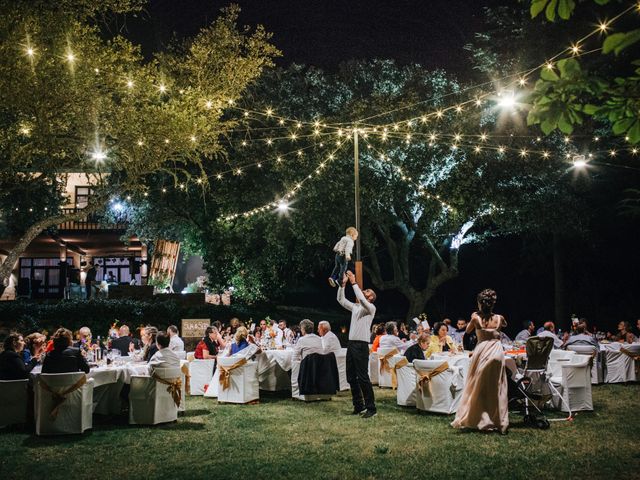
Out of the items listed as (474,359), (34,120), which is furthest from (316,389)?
(34,120)

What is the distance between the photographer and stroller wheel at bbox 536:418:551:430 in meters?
6.68

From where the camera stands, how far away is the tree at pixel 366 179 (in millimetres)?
16500

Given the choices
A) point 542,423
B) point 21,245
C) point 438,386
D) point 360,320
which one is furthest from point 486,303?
point 21,245

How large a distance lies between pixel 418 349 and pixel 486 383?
2104 mm

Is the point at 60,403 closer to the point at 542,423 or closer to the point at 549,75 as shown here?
the point at 542,423

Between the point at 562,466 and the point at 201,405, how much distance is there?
5450mm

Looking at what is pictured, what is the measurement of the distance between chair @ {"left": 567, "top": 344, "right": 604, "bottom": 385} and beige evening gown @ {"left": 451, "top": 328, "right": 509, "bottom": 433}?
4009 millimetres

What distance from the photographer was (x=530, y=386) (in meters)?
7.41

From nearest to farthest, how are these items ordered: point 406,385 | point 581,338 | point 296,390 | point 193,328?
point 406,385 → point 296,390 → point 581,338 → point 193,328

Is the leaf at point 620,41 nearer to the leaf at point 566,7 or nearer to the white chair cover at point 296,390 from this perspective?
the leaf at point 566,7

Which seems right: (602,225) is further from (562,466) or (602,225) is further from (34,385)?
(34,385)

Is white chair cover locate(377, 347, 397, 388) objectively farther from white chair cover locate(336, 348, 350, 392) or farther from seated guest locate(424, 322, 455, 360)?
seated guest locate(424, 322, 455, 360)

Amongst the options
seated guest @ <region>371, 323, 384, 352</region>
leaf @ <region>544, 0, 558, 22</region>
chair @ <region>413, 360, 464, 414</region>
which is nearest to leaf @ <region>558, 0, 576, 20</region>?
leaf @ <region>544, 0, 558, 22</region>

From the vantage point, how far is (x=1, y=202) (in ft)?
58.4
